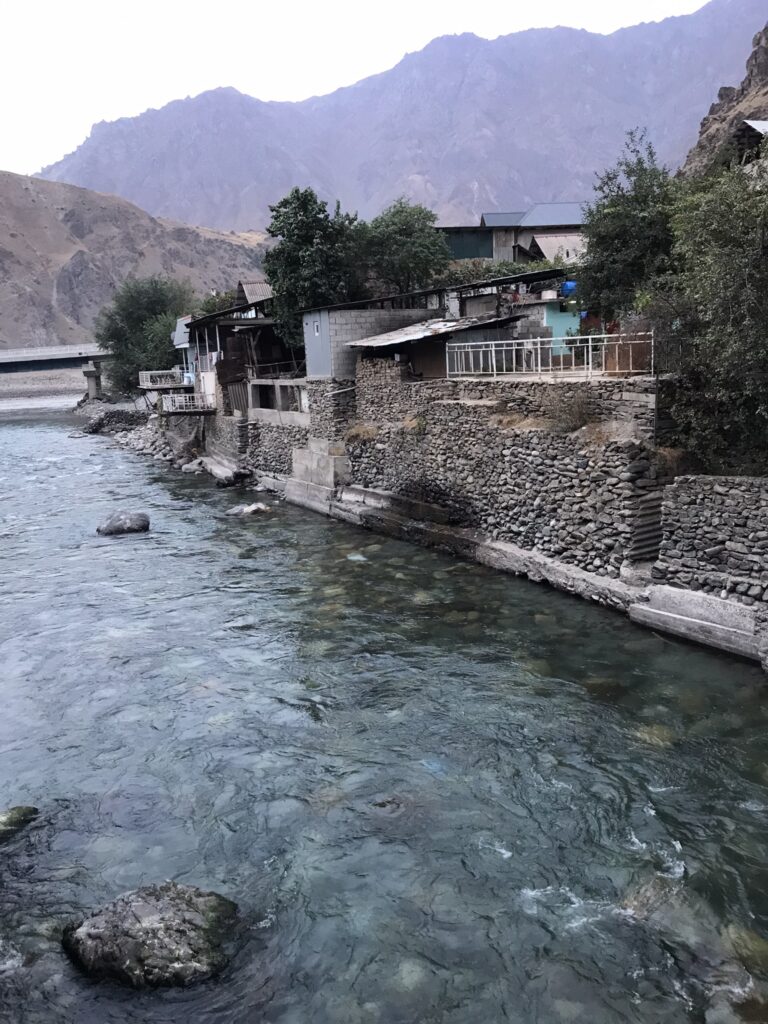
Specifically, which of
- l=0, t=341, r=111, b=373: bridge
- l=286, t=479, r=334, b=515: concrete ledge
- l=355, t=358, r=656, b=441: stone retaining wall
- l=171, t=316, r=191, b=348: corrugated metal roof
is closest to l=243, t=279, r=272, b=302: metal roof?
l=171, t=316, r=191, b=348: corrugated metal roof

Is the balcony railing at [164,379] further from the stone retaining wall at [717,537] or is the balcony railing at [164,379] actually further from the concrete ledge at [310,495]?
the stone retaining wall at [717,537]

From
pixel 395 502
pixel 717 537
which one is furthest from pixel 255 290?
pixel 717 537

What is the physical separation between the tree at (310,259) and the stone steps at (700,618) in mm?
19752

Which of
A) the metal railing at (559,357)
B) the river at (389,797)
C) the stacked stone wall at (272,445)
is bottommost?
the river at (389,797)

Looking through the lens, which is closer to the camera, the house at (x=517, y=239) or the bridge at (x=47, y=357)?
the house at (x=517, y=239)

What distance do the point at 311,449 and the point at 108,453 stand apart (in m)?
20.9

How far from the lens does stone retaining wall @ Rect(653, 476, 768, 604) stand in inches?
480

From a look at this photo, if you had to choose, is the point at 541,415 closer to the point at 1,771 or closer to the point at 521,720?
the point at 521,720

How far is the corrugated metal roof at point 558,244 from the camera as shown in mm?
38459

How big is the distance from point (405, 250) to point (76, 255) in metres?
138

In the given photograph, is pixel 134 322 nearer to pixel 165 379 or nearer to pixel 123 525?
pixel 165 379

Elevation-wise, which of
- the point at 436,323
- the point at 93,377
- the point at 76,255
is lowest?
the point at 436,323

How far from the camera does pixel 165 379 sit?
49.6 meters

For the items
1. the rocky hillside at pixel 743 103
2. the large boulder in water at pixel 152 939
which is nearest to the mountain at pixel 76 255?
the rocky hillside at pixel 743 103
